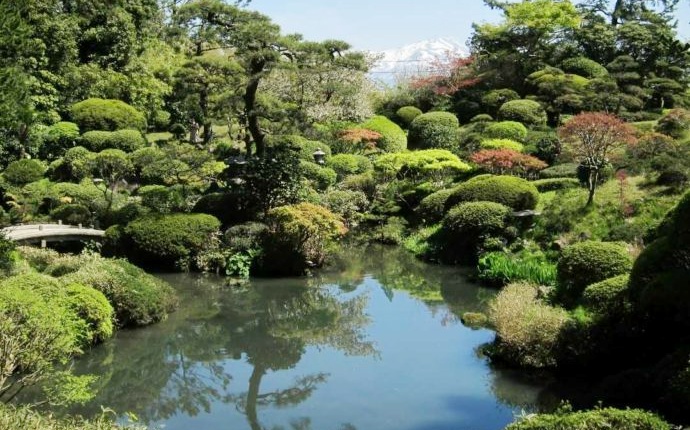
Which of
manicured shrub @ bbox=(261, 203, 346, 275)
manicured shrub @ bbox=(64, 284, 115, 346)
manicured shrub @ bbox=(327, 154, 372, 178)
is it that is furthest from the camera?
manicured shrub @ bbox=(327, 154, 372, 178)

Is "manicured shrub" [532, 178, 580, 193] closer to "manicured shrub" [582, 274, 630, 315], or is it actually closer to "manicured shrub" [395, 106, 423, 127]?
"manicured shrub" [582, 274, 630, 315]

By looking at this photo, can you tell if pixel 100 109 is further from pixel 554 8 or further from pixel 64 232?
pixel 554 8

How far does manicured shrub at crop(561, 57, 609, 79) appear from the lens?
28953 mm

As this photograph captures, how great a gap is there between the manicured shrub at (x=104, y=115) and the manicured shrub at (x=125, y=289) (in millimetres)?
14896

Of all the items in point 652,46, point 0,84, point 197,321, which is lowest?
point 197,321

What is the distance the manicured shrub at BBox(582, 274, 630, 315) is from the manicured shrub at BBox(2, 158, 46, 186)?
18402 millimetres

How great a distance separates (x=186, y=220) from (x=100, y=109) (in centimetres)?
1201

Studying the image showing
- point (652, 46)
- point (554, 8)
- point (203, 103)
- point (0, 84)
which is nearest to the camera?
point (0, 84)

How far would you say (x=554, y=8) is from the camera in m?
30.4

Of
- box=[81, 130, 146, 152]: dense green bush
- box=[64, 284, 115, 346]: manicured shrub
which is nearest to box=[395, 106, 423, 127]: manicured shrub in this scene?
box=[81, 130, 146, 152]: dense green bush

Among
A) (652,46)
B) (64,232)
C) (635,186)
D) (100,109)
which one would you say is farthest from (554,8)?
(64,232)

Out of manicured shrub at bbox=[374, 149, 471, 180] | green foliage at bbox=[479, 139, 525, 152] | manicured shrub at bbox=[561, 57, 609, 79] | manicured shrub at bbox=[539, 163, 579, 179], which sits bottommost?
manicured shrub at bbox=[374, 149, 471, 180]

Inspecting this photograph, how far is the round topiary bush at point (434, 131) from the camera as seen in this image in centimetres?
2533

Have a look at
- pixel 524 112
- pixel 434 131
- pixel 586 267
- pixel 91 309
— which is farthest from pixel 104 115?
pixel 586 267
